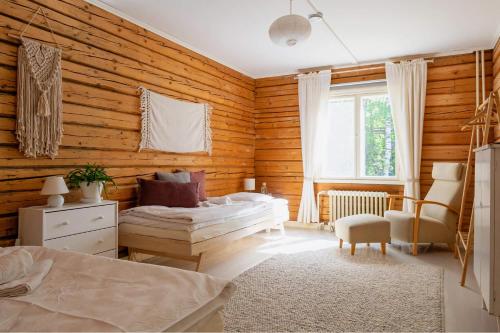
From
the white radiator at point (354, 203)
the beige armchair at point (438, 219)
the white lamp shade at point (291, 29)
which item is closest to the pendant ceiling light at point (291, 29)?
the white lamp shade at point (291, 29)

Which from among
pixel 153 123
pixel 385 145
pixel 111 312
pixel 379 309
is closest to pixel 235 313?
pixel 379 309

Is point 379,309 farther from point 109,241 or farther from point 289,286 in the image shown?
point 109,241

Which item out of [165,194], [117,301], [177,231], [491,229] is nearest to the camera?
[117,301]

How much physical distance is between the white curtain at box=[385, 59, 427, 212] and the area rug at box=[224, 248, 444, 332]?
1631 millimetres

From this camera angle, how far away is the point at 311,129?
579cm

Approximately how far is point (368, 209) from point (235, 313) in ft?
11.3

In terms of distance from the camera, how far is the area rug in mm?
2303

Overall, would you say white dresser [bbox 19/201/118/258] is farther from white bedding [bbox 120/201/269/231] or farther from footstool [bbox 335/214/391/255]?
footstool [bbox 335/214/391/255]

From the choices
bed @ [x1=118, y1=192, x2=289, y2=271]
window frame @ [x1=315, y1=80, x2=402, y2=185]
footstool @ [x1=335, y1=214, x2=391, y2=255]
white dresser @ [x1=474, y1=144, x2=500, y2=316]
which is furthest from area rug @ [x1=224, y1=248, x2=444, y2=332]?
window frame @ [x1=315, y1=80, x2=402, y2=185]

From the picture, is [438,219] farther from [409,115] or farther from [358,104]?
[358,104]

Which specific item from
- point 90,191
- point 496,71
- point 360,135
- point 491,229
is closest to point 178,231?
point 90,191

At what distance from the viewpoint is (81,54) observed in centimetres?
334

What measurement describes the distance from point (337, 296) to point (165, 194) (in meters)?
2.07

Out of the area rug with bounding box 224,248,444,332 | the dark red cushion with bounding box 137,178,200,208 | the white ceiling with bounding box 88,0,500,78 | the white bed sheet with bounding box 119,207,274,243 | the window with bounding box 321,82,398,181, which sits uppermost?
the white ceiling with bounding box 88,0,500,78
